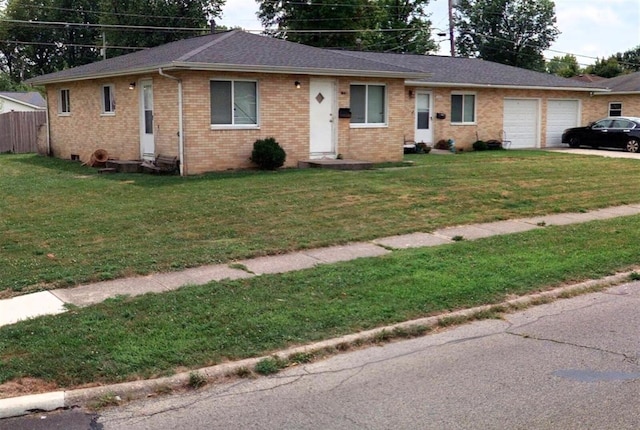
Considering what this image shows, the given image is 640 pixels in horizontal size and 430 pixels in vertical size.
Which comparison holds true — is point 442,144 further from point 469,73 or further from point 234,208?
point 234,208

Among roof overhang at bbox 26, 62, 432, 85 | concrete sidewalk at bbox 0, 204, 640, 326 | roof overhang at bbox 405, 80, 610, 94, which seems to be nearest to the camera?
concrete sidewalk at bbox 0, 204, 640, 326

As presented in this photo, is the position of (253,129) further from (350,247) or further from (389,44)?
(389,44)

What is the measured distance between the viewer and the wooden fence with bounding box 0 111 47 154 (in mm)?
29609

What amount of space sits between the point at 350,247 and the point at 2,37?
6673cm

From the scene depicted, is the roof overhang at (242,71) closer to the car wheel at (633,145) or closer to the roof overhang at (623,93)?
the car wheel at (633,145)

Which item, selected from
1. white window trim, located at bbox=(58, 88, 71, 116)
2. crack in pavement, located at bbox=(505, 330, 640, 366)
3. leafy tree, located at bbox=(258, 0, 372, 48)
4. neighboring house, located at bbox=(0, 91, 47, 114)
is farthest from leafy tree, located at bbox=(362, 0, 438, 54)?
crack in pavement, located at bbox=(505, 330, 640, 366)

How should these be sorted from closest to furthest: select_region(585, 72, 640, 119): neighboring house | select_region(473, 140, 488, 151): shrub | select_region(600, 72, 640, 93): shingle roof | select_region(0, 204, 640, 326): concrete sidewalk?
select_region(0, 204, 640, 326): concrete sidewalk, select_region(473, 140, 488, 151): shrub, select_region(585, 72, 640, 119): neighboring house, select_region(600, 72, 640, 93): shingle roof

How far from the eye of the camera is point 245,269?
8523 millimetres

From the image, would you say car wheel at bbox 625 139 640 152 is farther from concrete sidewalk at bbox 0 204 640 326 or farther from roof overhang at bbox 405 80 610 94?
concrete sidewalk at bbox 0 204 640 326

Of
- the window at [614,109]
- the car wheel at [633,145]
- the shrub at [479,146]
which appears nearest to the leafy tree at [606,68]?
the window at [614,109]

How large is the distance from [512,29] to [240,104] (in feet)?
169

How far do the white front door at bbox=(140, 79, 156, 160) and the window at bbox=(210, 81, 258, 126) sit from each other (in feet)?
7.79

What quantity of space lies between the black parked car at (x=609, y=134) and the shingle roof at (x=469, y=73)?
84.3 inches

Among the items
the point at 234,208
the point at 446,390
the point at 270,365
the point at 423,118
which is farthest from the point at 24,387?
the point at 423,118
